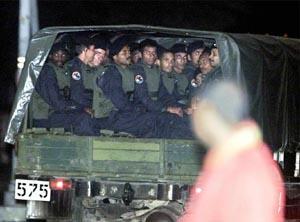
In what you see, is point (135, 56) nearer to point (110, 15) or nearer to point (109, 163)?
point (109, 163)

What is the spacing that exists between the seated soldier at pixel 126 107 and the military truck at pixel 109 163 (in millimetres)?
371

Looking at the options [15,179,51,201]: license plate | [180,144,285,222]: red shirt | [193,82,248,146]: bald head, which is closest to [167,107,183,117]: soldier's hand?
[15,179,51,201]: license plate

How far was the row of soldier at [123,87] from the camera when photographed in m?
7.89

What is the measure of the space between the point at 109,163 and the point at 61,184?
54cm

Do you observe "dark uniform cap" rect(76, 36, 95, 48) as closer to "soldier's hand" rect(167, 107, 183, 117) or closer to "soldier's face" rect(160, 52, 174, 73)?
"soldier's face" rect(160, 52, 174, 73)

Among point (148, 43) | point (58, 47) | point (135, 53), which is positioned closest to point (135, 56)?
point (135, 53)

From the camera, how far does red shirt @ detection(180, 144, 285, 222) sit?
3.22 meters

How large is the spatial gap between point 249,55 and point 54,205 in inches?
100

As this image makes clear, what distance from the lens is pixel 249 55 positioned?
23.6ft

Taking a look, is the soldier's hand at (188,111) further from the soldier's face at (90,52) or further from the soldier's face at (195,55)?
the soldier's face at (90,52)

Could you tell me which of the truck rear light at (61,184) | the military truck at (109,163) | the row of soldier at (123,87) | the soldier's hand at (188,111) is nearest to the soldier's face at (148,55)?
the row of soldier at (123,87)

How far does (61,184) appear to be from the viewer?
7297mm

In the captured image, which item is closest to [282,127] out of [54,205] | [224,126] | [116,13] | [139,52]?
[139,52]

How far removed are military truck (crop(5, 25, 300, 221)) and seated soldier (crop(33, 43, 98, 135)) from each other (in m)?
0.31
